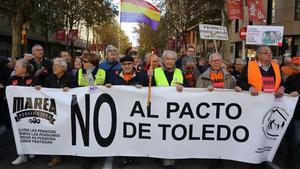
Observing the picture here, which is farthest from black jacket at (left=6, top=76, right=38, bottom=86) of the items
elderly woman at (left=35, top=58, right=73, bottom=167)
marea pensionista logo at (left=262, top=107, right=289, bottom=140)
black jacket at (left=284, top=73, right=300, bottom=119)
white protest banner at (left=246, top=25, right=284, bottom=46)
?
white protest banner at (left=246, top=25, right=284, bottom=46)

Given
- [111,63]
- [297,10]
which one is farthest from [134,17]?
[297,10]

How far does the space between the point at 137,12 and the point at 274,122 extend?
339cm

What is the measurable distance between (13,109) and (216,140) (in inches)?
124

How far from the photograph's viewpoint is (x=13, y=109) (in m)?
6.52

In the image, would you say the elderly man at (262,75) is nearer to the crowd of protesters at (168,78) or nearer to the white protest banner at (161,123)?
the crowd of protesters at (168,78)

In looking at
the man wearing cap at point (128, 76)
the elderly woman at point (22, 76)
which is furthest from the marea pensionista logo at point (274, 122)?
the elderly woman at point (22, 76)

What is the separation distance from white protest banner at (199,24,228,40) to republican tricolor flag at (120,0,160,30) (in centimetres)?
693

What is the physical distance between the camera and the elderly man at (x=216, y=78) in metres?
6.79

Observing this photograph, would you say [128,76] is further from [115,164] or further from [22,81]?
[22,81]

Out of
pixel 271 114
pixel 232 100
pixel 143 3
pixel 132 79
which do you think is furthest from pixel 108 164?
pixel 143 3

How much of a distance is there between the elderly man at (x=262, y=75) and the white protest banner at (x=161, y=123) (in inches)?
11.3

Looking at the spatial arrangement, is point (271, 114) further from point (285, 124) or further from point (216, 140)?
point (216, 140)

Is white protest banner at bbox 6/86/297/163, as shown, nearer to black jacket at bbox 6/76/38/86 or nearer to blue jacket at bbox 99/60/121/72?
black jacket at bbox 6/76/38/86

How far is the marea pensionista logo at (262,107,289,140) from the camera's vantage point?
6277 mm
